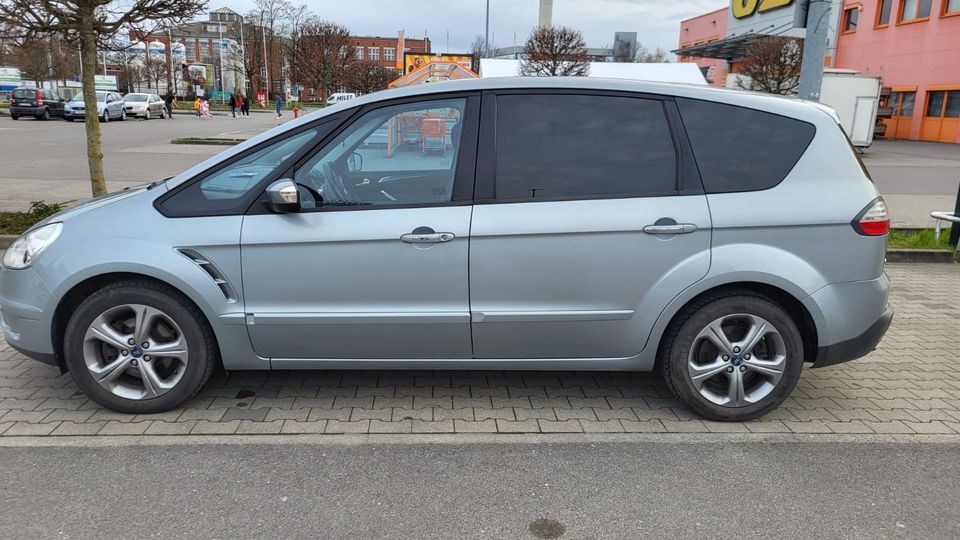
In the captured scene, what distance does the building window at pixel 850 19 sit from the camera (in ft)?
125

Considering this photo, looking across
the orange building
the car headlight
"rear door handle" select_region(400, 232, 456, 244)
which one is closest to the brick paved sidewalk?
the car headlight

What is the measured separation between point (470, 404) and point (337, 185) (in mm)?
1442

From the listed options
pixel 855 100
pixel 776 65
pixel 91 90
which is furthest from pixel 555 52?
pixel 91 90

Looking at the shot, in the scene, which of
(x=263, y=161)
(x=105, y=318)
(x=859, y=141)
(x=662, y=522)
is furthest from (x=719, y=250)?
(x=859, y=141)

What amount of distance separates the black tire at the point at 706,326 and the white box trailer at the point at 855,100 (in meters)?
23.5

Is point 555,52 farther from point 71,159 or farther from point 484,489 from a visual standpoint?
point 484,489

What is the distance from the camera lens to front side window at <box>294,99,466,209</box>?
363 cm

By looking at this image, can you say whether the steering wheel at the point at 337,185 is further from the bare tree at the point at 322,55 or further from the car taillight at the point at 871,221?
the bare tree at the point at 322,55

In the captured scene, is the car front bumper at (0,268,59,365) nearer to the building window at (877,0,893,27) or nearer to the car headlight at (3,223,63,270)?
the car headlight at (3,223,63,270)

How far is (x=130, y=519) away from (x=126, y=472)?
42 centimetres

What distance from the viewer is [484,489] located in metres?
3.11

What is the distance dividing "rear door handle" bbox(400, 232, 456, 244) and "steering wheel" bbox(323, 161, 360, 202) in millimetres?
377

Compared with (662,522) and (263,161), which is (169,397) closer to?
(263,161)

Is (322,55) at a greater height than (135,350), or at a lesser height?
greater
